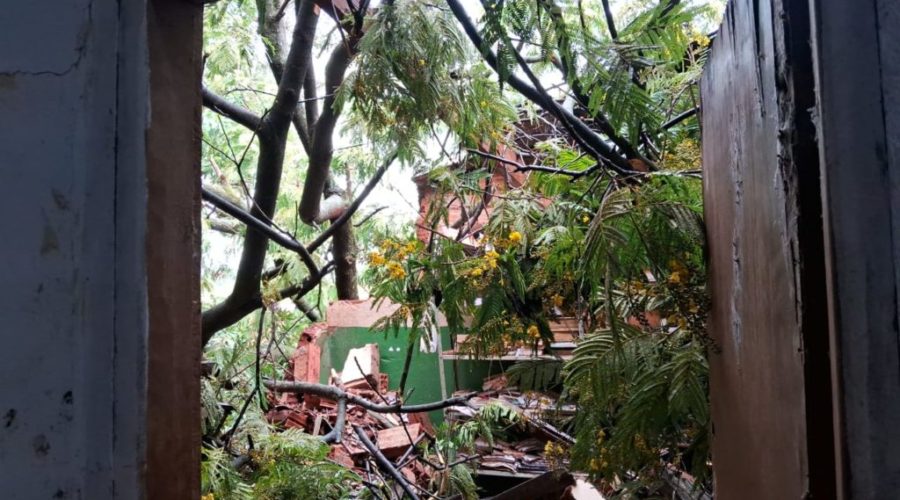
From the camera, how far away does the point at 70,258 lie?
43cm

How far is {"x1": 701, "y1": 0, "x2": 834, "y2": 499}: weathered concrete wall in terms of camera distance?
0.49m

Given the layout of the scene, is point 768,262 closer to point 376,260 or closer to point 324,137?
point 376,260

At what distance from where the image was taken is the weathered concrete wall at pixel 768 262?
490 mm

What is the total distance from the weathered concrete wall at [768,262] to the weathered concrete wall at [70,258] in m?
0.51

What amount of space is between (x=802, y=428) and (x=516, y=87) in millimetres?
1486

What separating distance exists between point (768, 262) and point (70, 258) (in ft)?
2.07

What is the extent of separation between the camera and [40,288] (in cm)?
42

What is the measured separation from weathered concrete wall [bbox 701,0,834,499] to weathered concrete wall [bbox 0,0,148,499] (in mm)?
509

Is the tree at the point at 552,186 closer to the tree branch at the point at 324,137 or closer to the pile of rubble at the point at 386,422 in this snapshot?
the tree branch at the point at 324,137

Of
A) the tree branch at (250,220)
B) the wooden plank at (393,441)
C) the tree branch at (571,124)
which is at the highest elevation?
the tree branch at (571,124)

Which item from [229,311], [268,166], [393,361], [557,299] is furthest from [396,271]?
[393,361]

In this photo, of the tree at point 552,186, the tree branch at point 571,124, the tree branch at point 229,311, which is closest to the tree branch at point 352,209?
the tree at point 552,186

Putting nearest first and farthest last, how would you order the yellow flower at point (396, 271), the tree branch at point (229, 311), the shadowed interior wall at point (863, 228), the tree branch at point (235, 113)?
the shadowed interior wall at point (863, 228) → the yellow flower at point (396, 271) → the tree branch at point (235, 113) → the tree branch at point (229, 311)

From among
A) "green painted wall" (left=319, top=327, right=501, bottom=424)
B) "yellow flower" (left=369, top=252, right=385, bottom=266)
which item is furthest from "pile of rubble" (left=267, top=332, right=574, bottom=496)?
"yellow flower" (left=369, top=252, right=385, bottom=266)
